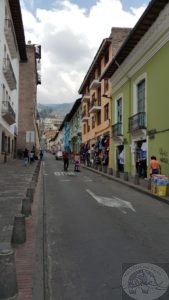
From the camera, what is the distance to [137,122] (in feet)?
70.6

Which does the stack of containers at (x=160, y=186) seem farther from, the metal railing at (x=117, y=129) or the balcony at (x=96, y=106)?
the balcony at (x=96, y=106)

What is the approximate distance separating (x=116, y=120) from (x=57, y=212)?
18.2m

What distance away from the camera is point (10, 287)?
14.1ft

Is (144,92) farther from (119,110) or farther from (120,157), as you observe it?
(119,110)

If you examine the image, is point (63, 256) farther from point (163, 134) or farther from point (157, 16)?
point (157, 16)

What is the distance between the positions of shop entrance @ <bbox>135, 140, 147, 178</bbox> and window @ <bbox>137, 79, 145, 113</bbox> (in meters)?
1.90

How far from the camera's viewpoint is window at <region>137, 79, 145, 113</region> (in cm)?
2141

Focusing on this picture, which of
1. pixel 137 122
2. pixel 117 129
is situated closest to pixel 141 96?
pixel 137 122

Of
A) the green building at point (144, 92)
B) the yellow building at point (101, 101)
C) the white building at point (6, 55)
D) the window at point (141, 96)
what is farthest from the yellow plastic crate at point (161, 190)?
the white building at point (6, 55)

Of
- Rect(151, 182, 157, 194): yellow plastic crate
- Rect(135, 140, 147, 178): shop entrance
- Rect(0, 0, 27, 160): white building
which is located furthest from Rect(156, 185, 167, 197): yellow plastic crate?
Rect(0, 0, 27, 160): white building

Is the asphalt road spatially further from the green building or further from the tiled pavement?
the green building

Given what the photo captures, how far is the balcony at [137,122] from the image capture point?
20609 millimetres

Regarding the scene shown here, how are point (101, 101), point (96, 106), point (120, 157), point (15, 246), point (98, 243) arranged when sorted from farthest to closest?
point (96, 106) < point (101, 101) < point (120, 157) < point (98, 243) < point (15, 246)

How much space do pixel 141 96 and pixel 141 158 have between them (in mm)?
3522
